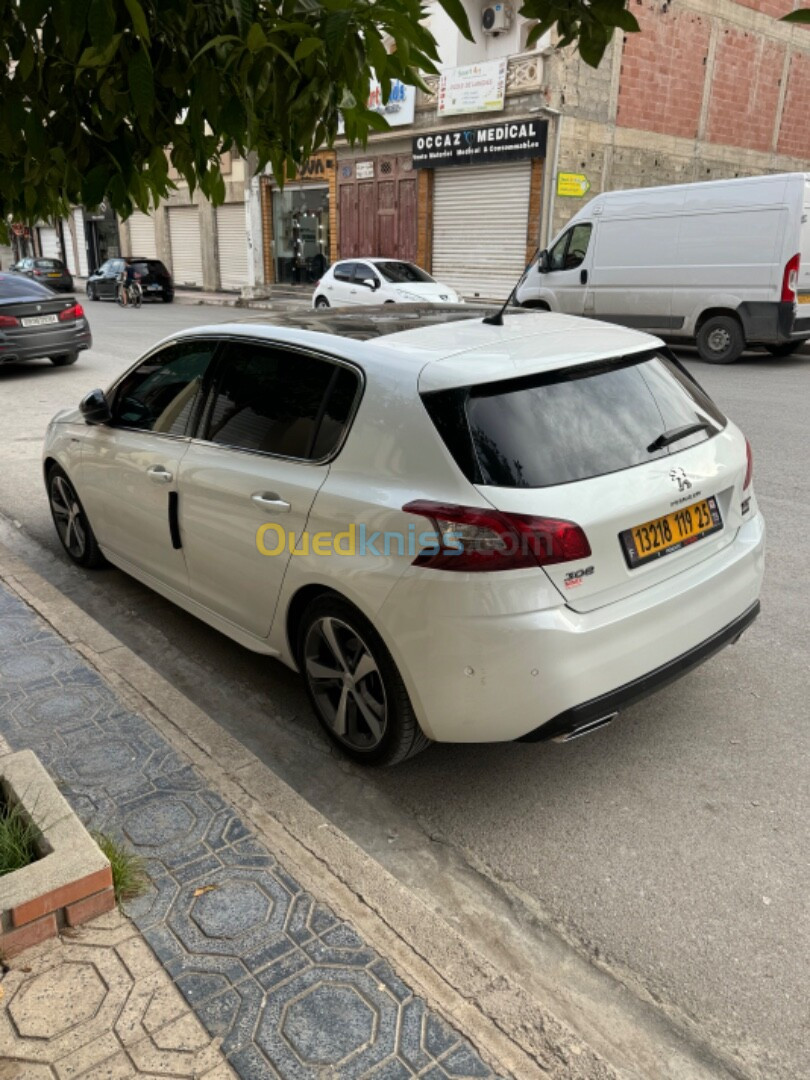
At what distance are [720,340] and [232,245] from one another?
22.6 m

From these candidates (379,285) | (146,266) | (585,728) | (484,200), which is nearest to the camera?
(585,728)

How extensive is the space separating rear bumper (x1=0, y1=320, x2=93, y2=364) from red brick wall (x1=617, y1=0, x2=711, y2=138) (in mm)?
14954

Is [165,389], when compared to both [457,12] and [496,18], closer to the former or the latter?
[457,12]

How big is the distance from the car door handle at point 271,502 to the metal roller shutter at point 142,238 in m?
35.2

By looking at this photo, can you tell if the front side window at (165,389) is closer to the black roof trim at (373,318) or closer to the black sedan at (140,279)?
the black roof trim at (373,318)

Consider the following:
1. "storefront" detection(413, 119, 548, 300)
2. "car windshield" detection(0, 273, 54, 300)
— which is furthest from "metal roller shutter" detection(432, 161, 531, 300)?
"car windshield" detection(0, 273, 54, 300)

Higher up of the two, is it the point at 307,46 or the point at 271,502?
the point at 307,46

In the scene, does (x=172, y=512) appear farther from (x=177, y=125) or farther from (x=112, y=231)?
(x=112, y=231)

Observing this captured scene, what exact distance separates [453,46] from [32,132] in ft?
74.1

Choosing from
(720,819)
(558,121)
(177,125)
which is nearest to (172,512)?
(177,125)

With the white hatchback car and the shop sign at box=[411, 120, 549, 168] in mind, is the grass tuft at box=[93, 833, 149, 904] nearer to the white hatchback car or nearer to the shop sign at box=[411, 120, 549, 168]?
the white hatchback car

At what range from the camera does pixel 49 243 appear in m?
44.5

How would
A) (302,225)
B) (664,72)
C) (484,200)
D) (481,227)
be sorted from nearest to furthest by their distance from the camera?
(664,72) < (484,200) < (481,227) < (302,225)

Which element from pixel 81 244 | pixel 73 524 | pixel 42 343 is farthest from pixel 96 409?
pixel 81 244
